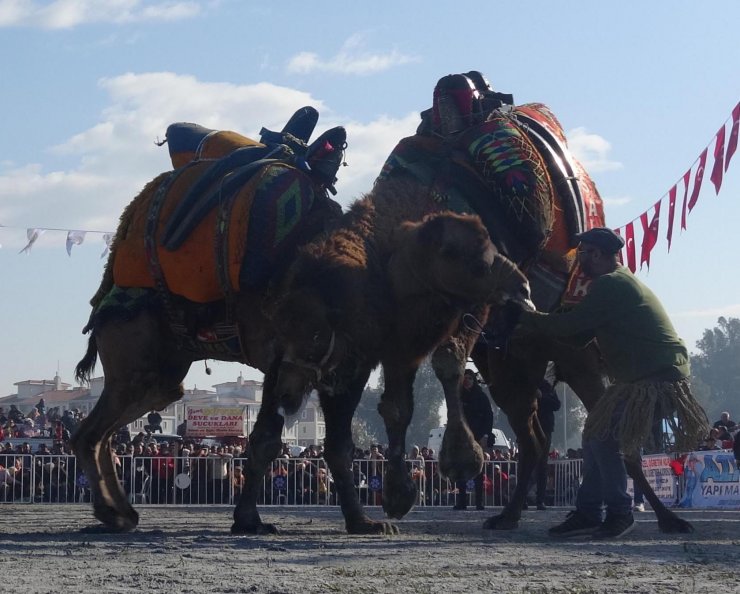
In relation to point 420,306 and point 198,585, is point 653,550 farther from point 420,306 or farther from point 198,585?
point 198,585

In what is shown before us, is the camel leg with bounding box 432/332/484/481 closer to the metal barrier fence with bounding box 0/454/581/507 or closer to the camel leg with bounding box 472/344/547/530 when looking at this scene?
the camel leg with bounding box 472/344/547/530

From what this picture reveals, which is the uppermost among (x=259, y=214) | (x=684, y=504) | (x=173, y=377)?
(x=259, y=214)

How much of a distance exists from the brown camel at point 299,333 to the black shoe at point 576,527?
1.17m

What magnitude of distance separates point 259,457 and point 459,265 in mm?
2056

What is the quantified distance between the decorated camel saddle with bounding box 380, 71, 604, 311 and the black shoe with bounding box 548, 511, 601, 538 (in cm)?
163

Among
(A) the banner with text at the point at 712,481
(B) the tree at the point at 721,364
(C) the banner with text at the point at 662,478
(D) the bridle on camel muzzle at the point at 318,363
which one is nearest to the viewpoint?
(D) the bridle on camel muzzle at the point at 318,363

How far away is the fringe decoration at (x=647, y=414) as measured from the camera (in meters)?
8.28

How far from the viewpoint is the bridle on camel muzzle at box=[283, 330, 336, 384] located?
25.1ft

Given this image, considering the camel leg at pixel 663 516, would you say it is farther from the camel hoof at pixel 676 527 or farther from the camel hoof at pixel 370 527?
the camel hoof at pixel 370 527

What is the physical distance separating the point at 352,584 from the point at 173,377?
16.9ft

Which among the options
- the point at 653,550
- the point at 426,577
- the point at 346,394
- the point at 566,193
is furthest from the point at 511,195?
the point at 426,577

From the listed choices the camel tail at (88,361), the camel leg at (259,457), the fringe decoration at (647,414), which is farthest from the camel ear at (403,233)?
the camel tail at (88,361)

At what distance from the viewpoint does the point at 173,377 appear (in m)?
10.5

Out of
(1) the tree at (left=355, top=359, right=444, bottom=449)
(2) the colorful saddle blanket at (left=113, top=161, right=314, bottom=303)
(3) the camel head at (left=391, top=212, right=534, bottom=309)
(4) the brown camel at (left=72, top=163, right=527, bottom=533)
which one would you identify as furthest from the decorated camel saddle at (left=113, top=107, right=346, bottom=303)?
(1) the tree at (left=355, top=359, right=444, bottom=449)
